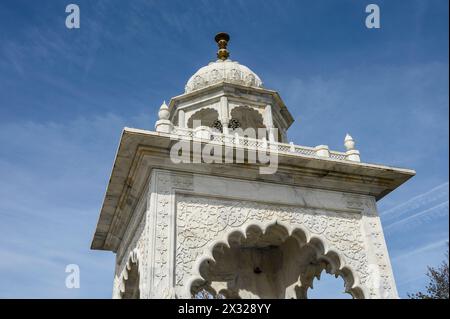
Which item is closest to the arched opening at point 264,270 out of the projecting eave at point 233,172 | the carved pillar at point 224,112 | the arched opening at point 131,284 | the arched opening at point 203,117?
the arched opening at point 131,284

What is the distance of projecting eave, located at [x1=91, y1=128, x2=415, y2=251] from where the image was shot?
29.8 ft

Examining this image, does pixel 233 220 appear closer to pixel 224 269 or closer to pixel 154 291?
pixel 154 291

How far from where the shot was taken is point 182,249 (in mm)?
8602

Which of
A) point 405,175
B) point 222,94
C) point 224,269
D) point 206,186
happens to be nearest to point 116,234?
point 224,269

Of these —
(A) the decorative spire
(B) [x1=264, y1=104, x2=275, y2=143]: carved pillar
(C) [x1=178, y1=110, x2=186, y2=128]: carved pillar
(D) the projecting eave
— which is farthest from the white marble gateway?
(A) the decorative spire

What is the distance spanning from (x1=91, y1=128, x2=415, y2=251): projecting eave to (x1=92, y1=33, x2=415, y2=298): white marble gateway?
0.02 metres

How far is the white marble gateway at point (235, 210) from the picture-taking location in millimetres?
8672

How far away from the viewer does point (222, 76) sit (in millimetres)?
13562

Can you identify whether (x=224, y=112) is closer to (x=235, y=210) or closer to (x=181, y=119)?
(x=181, y=119)

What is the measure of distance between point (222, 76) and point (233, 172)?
486 cm

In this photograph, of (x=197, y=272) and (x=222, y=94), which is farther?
(x=222, y=94)

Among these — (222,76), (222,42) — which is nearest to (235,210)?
(222,76)

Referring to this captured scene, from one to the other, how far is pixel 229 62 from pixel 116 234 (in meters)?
6.32

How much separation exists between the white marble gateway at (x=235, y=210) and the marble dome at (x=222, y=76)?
6.86 ft
